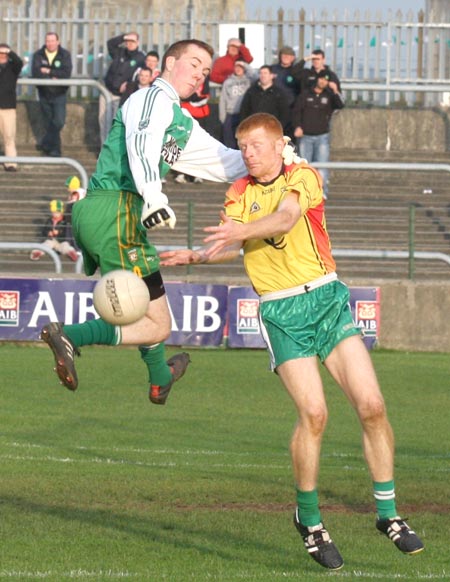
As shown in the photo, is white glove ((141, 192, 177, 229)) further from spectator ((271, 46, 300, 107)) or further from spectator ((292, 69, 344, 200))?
spectator ((271, 46, 300, 107))

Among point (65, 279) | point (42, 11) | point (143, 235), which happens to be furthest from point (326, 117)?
point (143, 235)

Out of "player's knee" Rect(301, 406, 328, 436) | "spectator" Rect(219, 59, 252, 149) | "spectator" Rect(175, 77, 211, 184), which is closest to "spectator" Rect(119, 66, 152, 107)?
"spectator" Rect(175, 77, 211, 184)

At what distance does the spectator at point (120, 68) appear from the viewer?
23797mm

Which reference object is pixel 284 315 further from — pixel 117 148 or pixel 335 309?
pixel 117 148

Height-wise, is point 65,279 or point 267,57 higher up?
point 267,57

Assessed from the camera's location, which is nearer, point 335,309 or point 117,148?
point 335,309

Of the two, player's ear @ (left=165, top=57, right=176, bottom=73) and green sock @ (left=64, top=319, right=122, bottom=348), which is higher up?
player's ear @ (left=165, top=57, right=176, bottom=73)

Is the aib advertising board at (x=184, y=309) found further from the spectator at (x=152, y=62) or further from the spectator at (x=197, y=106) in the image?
the spectator at (x=152, y=62)

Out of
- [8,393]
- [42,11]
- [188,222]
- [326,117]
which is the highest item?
[42,11]

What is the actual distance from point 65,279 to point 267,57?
8.39 metres

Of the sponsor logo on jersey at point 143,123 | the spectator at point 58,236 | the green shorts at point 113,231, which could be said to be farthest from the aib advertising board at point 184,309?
the sponsor logo on jersey at point 143,123

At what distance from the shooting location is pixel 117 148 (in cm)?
880

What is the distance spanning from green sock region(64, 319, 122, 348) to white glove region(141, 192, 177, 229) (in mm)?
1046

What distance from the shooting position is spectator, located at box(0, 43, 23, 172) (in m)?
23.7
